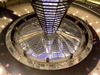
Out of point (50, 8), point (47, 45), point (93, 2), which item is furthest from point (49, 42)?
point (93, 2)

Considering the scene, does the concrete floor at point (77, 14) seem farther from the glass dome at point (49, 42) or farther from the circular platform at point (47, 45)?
the glass dome at point (49, 42)

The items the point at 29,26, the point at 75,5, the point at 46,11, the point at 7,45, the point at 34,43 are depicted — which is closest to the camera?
the point at 46,11

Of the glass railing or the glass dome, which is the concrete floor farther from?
the glass dome

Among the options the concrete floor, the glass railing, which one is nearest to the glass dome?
the concrete floor

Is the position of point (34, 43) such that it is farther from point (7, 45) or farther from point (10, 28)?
point (10, 28)

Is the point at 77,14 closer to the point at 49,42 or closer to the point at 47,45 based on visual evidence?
the point at 49,42

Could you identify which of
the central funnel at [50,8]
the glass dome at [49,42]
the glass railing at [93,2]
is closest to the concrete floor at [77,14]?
the glass railing at [93,2]

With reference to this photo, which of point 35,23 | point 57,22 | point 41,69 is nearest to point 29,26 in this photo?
point 35,23

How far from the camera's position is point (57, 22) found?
8602mm

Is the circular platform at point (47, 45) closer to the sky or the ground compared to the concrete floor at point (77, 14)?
closer to the ground

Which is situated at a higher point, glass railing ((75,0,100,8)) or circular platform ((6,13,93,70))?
glass railing ((75,0,100,8))

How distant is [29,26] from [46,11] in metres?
5.99

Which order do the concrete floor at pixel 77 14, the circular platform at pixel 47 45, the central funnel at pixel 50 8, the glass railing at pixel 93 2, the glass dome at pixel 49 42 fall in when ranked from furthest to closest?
the glass railing at pixel 93 2, the concrete floor at pixel 77 14, the glass dome at pixel 49 42, the circular platform at pixel 47 45, the central funnel at pixel 50 8

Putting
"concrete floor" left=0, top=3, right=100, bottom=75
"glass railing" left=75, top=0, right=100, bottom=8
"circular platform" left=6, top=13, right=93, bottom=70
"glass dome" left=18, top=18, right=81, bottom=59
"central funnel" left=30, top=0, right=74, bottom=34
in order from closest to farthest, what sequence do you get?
"central funnel" left=30, top=0, right=74, bottom=34
"circular platform" left=6, top=13, right=93, bottom=70
"glass dome" left=18, top=18, right=81, bottom=59
"concrete floor" left=0, top=3, right=100, bottom=75
"glass railing" left=75, top=0, right=100, bottom=8
